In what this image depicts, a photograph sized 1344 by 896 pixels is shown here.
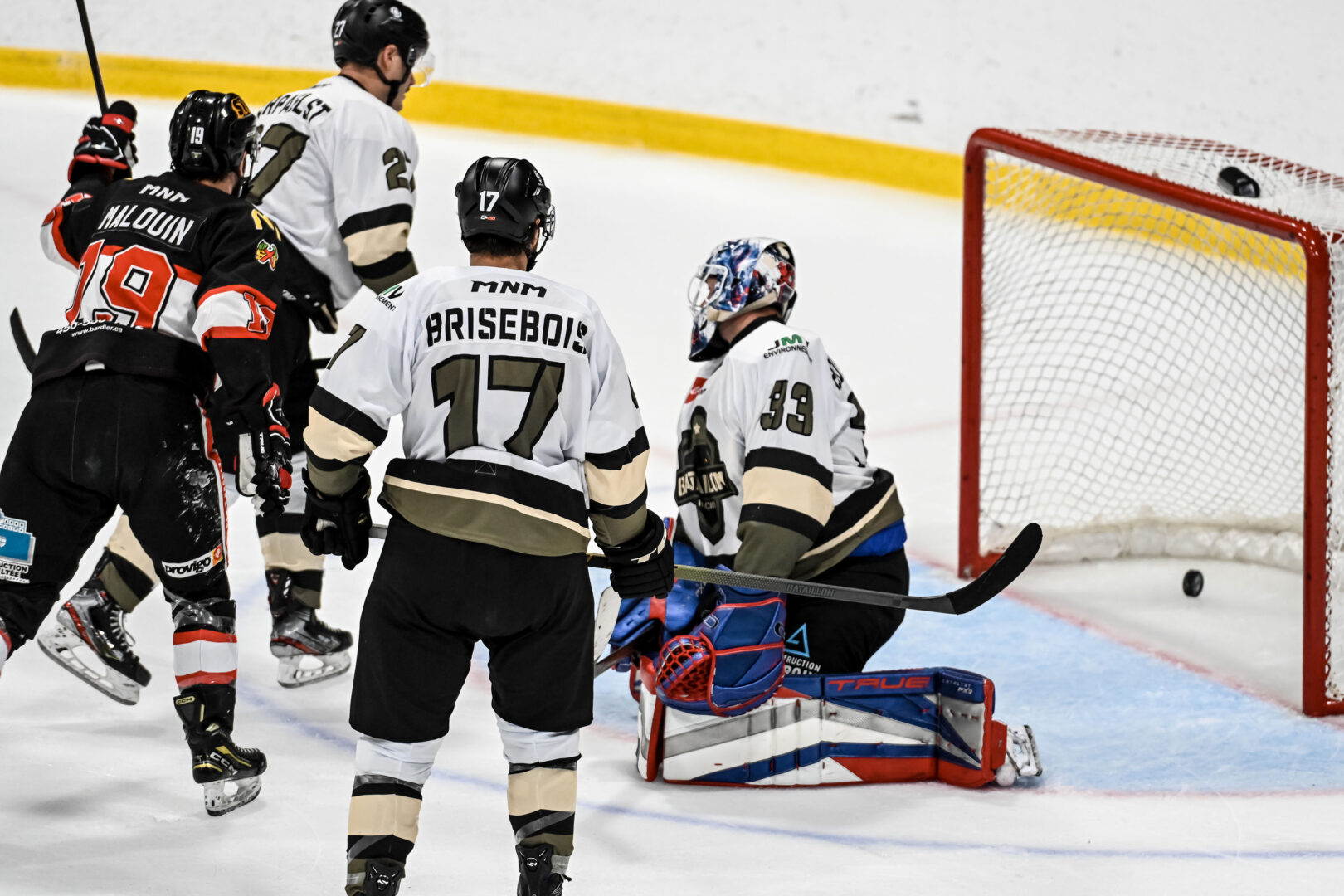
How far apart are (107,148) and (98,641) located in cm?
95

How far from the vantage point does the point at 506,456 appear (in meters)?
2.18

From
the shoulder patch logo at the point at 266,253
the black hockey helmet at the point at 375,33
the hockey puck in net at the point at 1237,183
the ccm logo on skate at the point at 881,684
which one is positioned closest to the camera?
the shoulder patch logo at the point at 266,253

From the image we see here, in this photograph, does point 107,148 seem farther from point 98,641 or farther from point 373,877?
point 373,877

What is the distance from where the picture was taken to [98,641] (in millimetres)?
3180

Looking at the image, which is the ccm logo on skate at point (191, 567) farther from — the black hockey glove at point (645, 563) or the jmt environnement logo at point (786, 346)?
the jmt environnement logo at point (786, 346)

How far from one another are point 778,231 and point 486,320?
4.78 m

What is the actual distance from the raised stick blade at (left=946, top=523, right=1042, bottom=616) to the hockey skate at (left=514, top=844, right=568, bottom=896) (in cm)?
94

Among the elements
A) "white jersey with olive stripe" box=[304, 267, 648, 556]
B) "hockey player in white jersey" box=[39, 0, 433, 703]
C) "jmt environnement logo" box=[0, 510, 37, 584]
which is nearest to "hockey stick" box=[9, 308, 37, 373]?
"jmt environnement logo" box=[0, 510, 37, 584]

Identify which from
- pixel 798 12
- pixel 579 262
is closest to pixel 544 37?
pixel 798 12

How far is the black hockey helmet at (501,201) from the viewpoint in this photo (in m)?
2.22

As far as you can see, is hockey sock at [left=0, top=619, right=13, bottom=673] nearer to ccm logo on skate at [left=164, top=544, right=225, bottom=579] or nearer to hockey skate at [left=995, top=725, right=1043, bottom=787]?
ccm logo on skate at [left=164, top=544, right=225, bottom=579]

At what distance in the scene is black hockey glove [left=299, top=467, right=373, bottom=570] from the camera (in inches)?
88.6

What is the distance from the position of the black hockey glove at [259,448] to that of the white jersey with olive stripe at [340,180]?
798mm

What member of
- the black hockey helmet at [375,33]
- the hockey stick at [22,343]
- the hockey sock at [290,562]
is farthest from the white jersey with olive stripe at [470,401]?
the black hockey helmet at [375,33]
